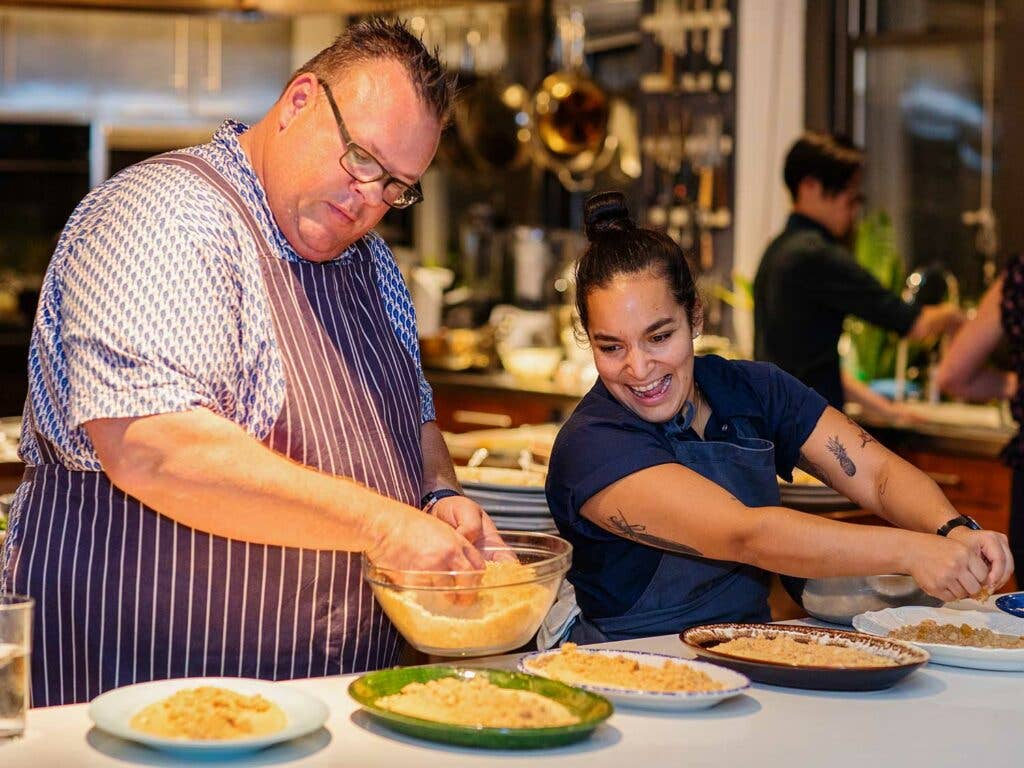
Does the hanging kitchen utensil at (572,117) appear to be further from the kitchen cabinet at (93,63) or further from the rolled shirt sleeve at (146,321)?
the rolled shirt sleeve at (146,321)

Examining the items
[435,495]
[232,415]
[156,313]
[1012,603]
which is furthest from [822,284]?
[156,313]

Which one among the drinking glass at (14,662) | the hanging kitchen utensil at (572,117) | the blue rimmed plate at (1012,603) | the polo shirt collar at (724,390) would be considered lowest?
the blue rimmed plate at (1012,603)

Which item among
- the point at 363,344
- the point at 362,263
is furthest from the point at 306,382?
the point at 362,263

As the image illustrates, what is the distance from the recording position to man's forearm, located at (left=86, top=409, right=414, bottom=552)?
1798 mm

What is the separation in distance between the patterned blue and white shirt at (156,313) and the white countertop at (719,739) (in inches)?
15.1

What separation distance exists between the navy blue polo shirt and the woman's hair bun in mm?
260

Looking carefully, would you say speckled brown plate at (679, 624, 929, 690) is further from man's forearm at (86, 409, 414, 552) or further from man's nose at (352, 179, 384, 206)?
man's nose at (352, 179, 384, 206)

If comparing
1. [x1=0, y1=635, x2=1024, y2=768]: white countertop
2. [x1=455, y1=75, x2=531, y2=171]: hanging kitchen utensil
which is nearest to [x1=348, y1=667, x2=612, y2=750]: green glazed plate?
[x1=0, y1=635, x2=1024, y2=768]: white countertop

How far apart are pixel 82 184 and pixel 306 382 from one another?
5623 mm

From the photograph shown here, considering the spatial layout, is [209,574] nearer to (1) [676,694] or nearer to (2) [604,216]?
(1) [676,694]

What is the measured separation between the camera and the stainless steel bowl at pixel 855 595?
2.25 m

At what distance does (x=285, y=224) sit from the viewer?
6.86 ft

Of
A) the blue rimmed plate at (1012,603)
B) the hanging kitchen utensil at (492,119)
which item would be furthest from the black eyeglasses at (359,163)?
the hanging kitchen utensil at (492,119)

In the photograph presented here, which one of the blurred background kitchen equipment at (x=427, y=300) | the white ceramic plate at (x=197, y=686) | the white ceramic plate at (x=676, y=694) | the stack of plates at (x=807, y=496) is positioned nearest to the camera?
the white ceramic plate at (x=197, y=686)
